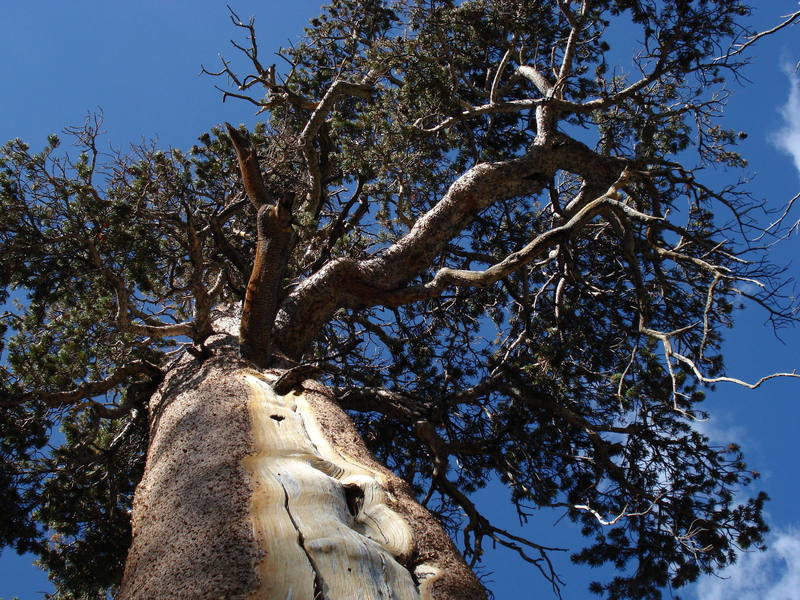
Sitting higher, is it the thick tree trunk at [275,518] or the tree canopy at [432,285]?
the tree canopy at [432,285]

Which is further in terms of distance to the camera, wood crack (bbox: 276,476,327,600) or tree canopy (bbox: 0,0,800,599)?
tree canopy (bbox: 0,0,800,599)

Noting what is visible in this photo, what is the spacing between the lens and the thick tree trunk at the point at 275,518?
5.98ft

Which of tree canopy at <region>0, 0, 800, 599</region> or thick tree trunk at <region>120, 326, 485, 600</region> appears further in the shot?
tree canopy at <region>0, 0, 800, 599</region>

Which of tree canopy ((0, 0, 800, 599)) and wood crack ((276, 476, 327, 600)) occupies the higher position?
tree canopy ((0, 0, 800, 599))

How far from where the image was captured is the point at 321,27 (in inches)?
338

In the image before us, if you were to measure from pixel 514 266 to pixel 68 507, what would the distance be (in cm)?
381

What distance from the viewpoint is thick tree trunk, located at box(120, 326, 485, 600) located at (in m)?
1.82

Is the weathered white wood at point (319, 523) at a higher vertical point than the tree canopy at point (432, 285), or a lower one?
lower

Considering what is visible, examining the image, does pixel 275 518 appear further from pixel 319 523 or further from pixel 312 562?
pixel 312 562

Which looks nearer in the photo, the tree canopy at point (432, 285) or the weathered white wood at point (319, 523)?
the weathered white wood at point (319, 523)

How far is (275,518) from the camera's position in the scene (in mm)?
2051

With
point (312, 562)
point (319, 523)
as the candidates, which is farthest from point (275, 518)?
point (312, 562)

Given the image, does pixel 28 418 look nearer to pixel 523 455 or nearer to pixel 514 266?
pixel 514 266

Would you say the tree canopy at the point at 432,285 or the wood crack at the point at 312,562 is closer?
the wood crack at the point at 312,562
